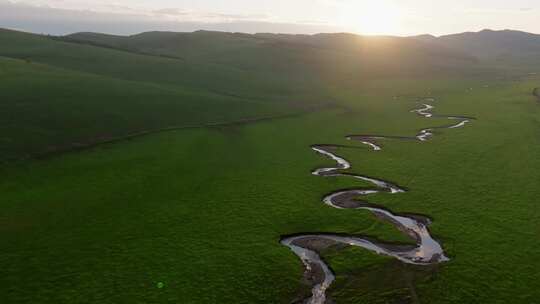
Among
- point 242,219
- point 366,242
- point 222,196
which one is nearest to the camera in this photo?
Answer: point 366,242

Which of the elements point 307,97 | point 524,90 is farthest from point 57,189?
point 524,90

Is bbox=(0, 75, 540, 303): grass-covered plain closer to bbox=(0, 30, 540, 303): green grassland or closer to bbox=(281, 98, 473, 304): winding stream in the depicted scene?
bbox=(0, 30, 540, 303): green grassland

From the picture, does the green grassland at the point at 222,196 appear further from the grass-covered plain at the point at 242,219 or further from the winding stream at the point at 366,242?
the winding stream at the point at 366,242

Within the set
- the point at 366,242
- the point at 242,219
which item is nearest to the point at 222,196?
the point at 242,219

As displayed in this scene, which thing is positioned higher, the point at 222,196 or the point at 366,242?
the point at 222,196

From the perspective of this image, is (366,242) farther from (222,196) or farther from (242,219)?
(222,196)

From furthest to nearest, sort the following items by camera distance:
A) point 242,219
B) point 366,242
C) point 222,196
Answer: point 222,196 < point 242,219 < point 366,242

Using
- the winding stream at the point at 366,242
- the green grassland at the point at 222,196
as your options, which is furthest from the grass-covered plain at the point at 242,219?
the winding stream at the point at 366,242

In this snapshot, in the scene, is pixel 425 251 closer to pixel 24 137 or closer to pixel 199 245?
pixel 199 245
